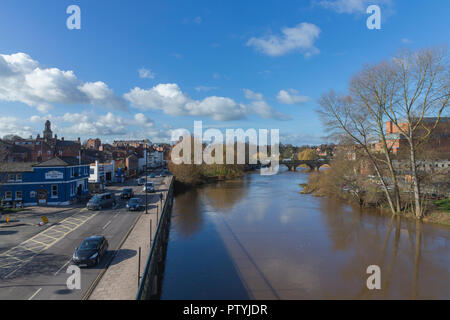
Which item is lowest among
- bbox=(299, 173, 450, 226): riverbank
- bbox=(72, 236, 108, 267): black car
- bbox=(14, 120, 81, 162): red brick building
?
bbox=(299, 173, 450, 226): riverbank

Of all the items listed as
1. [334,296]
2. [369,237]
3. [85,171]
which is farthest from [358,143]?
[85,171]

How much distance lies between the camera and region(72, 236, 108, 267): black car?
10.9m

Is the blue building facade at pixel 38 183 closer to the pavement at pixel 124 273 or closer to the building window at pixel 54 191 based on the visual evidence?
the building window at pixel 54 191

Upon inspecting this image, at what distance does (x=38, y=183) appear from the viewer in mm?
25016

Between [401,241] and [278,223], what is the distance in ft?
28.6

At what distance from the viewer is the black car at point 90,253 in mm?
10938

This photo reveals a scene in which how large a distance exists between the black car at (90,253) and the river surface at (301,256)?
3216 mm

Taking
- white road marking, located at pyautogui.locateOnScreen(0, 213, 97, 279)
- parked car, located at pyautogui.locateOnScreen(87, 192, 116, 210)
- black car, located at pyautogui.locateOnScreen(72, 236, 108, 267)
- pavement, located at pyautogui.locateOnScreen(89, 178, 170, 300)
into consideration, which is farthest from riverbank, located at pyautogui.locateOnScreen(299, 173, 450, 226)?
white road marking, located at pyautogui.locateOnScreen(0, 213, 97, 279)

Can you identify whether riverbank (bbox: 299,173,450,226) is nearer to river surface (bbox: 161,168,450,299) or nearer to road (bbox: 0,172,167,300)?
river surface (bbox: 161,168,450,299)

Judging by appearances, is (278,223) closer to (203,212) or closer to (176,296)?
(203,212)

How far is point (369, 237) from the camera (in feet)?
61.3

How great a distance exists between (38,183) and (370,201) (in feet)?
114

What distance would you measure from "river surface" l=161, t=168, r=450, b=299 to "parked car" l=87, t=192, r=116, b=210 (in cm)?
663
